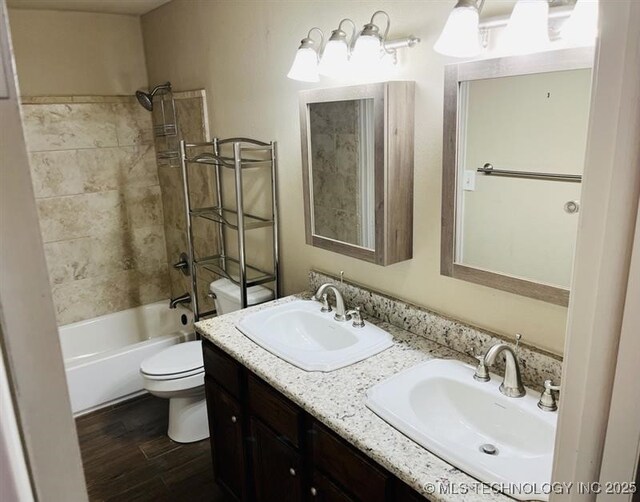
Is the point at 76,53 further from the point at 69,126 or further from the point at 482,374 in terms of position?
Result: the point at 482,374

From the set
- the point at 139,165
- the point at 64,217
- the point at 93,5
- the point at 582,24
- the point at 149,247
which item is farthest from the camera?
the point at 149,247

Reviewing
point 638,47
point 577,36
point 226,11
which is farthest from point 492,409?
point 226,11

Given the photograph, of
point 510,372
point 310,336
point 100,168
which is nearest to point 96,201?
point 100,168

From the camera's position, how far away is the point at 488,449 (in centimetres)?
136

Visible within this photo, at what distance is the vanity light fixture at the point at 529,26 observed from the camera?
49.8 inches

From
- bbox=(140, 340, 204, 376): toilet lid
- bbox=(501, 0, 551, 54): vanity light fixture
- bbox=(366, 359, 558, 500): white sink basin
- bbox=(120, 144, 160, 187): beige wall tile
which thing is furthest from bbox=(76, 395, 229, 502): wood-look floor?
bbox=(501, 0, 551, 54): vanity light fixture

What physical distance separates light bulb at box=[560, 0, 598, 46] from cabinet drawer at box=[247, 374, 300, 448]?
4.17 feet

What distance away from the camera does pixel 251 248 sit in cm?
276

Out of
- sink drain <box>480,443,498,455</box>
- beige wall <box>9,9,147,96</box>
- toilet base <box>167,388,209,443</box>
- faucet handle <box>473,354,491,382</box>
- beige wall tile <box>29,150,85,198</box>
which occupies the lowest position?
toilet base <box>167,388,209,443</box>

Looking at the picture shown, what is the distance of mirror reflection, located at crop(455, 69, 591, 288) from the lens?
4.31 ft

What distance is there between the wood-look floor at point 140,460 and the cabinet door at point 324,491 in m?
0.89

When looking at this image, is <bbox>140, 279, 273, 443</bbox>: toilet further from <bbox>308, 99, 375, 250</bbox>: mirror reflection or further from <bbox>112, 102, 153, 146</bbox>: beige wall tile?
<bbox>112, 102, 153, 146</bbox>: beige wall tile

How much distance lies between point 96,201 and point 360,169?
226 cm

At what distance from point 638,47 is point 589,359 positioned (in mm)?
373
